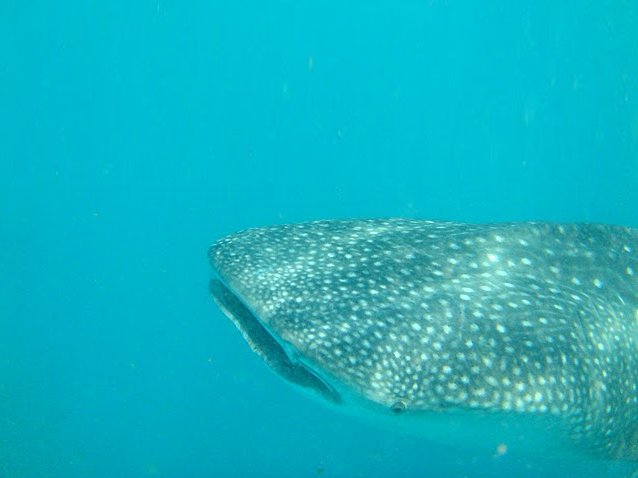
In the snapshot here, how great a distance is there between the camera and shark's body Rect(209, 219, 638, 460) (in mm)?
3777

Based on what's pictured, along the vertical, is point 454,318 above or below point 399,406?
above

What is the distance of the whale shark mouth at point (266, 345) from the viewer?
4031mm

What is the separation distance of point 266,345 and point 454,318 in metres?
1.40

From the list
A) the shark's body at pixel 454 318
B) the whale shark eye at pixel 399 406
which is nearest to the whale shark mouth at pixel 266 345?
the shark's body at pixel 454 318

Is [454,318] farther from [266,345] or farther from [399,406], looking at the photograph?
[266,345]

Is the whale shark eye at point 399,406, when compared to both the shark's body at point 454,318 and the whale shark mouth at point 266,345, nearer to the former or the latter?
the shark's body at point 454,318

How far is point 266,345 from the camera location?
438cm

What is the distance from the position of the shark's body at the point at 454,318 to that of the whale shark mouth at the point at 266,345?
10 millimetres

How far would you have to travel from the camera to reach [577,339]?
435 centimetres

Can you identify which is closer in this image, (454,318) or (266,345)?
(454,318)

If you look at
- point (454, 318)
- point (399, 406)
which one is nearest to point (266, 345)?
point (399, 406)

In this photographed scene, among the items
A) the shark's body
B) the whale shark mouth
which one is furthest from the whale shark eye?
the whale shark mouth

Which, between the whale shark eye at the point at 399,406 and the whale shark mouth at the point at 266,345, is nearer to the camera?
the whale shark eye at the point at 399,406

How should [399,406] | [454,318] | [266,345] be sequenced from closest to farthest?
[399,406]
[454,318]
[266,345]
